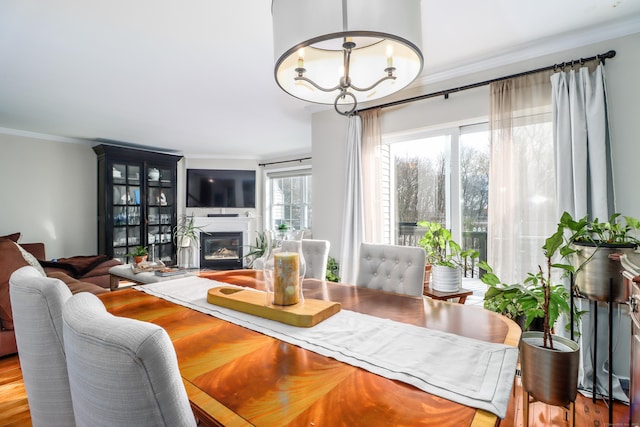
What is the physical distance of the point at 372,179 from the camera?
3189 mm

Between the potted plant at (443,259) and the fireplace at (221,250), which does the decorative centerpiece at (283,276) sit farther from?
the fireplace at (221,250)

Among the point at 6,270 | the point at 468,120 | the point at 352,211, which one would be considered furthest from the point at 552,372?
the point at 6,270

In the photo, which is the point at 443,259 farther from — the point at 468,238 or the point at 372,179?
the point at 372,179

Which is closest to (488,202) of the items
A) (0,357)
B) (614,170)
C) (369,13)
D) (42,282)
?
(614,170)

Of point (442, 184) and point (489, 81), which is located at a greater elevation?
point (489, 81)

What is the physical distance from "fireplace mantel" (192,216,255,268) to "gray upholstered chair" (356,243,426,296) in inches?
188

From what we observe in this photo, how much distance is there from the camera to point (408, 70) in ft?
4.47

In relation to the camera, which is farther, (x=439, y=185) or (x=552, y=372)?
(x=439, y=185)

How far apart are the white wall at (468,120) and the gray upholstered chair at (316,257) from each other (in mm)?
1135

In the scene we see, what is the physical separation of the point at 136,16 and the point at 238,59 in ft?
2.45

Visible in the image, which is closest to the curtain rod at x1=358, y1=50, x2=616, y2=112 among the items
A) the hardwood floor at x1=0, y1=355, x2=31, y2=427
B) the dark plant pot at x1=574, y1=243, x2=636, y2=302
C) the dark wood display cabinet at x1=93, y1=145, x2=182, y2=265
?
the dark plant pot at x1=574, y1=243, x2=636, y2=302

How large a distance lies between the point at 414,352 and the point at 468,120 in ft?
7.70

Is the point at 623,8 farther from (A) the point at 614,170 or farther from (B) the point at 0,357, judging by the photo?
(B) the point at 0,357

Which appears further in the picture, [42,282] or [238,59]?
[238,59]
